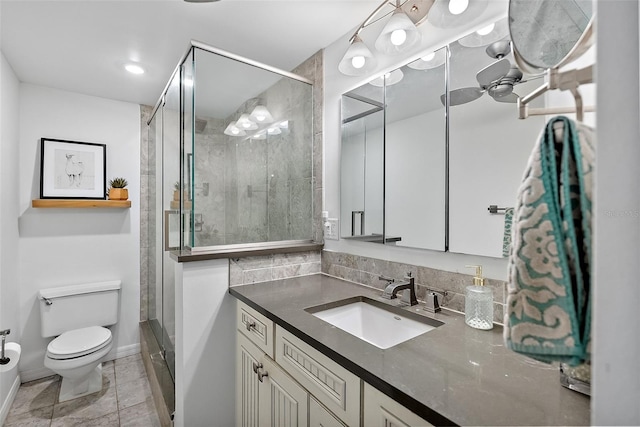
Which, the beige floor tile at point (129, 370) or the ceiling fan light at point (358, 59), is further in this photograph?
the beige floor tile at point (129, 370)

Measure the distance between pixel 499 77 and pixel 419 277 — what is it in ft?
2.71

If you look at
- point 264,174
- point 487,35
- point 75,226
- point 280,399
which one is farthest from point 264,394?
point 75,226

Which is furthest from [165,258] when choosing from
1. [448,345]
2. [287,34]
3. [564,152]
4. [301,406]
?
[564,152]

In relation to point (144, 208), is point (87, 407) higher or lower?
lower

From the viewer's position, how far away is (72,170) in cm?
246

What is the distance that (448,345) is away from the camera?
90 cm

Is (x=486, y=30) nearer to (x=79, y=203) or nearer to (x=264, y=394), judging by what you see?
(x=264, y=394)

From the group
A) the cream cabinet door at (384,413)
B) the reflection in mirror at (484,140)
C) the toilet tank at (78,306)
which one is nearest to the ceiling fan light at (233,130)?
the reflection in mirror at (484,140)

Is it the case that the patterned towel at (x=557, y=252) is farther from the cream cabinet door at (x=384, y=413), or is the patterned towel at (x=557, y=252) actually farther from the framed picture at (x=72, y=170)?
the framed picture at (x=72, y=170)

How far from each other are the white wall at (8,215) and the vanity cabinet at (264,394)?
1629 mm

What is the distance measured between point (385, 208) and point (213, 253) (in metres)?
0.89

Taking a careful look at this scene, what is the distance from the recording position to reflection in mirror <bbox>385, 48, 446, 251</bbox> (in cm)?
125

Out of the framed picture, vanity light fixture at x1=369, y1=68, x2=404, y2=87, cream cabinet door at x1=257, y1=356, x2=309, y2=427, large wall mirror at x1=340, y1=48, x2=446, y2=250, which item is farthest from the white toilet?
vanity light fixture at x1=369, y1=68, x2=404, y2=87

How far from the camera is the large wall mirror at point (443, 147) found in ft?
3.43
